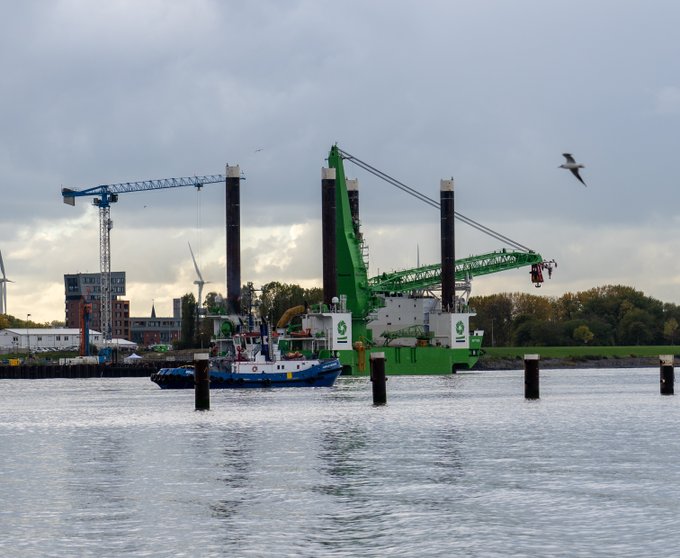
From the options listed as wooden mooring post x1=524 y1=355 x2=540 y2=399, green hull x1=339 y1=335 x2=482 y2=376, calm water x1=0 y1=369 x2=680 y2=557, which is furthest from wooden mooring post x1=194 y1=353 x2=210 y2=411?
green hull x1=339 y1=335 x2=482 y2=376

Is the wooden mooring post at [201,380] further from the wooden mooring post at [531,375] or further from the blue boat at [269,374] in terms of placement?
the blue boat at [269,374]

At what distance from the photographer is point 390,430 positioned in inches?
2361

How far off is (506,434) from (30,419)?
30.6 meters

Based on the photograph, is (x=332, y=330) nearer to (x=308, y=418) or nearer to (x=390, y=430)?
(x=308, y=418)

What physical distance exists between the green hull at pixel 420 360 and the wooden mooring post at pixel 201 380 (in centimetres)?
6882

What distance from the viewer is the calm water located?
102ft

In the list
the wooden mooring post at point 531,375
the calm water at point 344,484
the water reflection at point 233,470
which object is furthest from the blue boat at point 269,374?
the water reflection at point 233,470

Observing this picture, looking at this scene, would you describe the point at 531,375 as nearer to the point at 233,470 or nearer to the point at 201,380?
the point at 201,380

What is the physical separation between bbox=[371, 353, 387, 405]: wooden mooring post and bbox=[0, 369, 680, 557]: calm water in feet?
10.7

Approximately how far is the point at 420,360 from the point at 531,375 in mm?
69258

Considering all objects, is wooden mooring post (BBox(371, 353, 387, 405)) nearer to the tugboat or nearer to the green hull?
the tugboat

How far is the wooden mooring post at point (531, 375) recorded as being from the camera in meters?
79.4

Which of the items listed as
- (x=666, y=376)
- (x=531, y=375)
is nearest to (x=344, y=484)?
(x=531, y=375)

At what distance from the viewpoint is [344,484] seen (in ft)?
132
